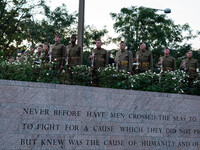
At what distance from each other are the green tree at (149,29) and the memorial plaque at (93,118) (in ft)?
101

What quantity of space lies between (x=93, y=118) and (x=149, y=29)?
3400cm

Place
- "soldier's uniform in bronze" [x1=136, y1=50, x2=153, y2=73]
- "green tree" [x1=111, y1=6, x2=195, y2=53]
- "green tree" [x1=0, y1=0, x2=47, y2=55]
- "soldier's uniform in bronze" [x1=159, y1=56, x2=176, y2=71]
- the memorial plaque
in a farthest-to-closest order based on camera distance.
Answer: "green tree" [x1=111, y1=6, x2=195, y2=53] → "green tree" [x1=0, y1=0, x2=47, y2=55] → "soldier's uniform in bronze" [x1=159, y1=56, x2=176, y2=71] → "soldier's uniform in bronze" [x1=136, y1=50, x2=153, y2=73] → the memorial plaque

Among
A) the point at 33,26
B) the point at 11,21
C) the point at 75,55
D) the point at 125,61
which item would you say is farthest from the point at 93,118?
the point at 33,26

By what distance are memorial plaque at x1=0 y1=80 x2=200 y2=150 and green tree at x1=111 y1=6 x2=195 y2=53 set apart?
101 ft

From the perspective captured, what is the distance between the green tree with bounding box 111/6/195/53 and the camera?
42.4 m

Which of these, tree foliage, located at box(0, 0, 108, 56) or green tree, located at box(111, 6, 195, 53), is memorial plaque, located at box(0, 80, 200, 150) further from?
green tree, located at box(111, 6, 195, 53)

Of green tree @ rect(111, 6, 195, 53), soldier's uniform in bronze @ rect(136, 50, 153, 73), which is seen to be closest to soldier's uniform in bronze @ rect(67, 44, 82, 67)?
soldier's uniform in bronze @ rect(136, 50, 153, 73)

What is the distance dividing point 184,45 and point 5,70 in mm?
34104

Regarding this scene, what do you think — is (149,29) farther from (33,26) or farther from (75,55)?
(75,55)

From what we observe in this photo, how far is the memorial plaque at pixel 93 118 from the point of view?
8.59 meters

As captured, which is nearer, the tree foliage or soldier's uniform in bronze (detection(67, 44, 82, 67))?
soldier's uniform in bronze (detection(67, 44, 82, 67))

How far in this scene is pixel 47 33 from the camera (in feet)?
119

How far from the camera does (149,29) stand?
42.8 m

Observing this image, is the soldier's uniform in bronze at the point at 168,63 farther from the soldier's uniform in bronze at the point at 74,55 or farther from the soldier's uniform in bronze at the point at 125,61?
the soldier's uniform in bronze at the point at 74,55
